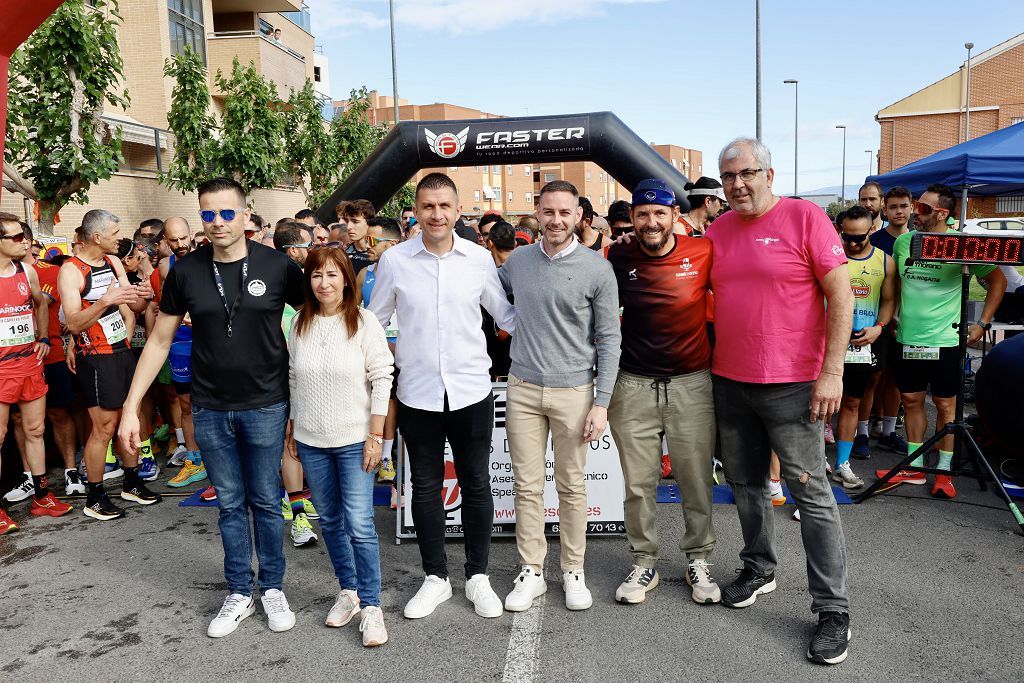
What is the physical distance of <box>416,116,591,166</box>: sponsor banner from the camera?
11844mm

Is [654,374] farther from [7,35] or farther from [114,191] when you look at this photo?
[114,191]

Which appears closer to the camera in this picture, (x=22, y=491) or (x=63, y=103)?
(x=22, y=491)

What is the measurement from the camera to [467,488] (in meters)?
3.83

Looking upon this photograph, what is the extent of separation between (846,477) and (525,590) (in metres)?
3.00

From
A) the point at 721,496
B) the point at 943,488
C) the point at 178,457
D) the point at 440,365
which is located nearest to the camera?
the point at 440,365

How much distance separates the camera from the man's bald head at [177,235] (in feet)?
20.3

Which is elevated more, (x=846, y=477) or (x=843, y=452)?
(x=843, y=452)

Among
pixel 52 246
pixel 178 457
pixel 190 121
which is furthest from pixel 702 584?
pixel 190 121

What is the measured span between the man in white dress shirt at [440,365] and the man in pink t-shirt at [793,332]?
3.82 feet

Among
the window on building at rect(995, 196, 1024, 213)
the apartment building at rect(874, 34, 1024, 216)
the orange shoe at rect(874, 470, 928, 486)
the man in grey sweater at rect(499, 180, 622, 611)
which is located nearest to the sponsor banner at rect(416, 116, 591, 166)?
the orange shoe at rect(874, 470, 928, 486)

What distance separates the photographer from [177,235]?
20.4ft

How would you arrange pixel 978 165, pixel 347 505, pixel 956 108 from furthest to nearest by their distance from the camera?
pixel 956 108, pixel 978 165, pixel 347 505

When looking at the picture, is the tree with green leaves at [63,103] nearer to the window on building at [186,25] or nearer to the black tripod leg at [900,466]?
the black tripod leg at [900,466]

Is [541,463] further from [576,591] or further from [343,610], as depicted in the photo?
[343,610]
